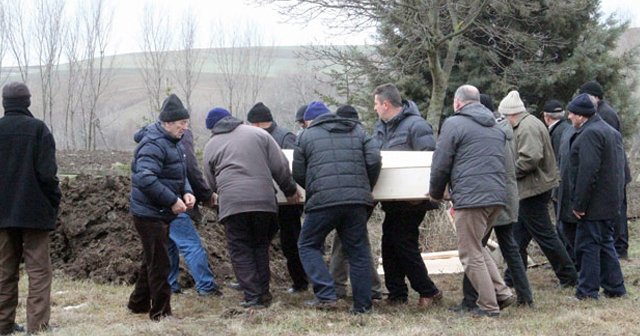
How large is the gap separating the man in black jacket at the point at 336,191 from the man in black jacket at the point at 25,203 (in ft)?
6.83

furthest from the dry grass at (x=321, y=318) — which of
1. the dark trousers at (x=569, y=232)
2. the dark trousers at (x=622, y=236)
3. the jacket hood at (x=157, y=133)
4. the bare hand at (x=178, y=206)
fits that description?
the dark trousers at (x=622, y=236)

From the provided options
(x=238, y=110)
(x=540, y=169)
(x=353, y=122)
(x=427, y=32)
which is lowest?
(x=238, y=110)

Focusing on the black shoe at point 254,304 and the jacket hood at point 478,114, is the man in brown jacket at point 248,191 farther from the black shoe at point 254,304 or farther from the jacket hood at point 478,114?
the jacket hood at point 478,114

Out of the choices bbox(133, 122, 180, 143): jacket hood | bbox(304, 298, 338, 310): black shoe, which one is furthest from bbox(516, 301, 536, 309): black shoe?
bbox(133, 122, 180, 143): jacket hood

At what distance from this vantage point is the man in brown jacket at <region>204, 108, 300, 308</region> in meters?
6.57

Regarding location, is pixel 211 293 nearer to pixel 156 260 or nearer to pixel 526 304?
pixel 156 260

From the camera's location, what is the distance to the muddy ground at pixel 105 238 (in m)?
8.21

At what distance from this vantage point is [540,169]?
7.43 meters

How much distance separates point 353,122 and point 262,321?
1.87m

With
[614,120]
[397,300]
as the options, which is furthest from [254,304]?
[614,120]

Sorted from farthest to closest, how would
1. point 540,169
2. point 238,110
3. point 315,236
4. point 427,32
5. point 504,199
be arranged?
1. point 238,110
2. point 427,32
3. point 540,169
4. point 315,236
5. point 504,199

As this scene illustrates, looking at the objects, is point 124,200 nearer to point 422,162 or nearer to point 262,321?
point 262,321

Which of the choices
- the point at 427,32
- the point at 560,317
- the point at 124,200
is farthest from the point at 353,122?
the point at 427,32

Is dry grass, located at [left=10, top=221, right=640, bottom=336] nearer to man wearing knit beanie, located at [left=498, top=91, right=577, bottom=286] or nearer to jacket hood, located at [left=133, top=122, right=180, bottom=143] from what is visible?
man wearing knit beanie, located at [left=498, top=91, right=577, bottom=286]
